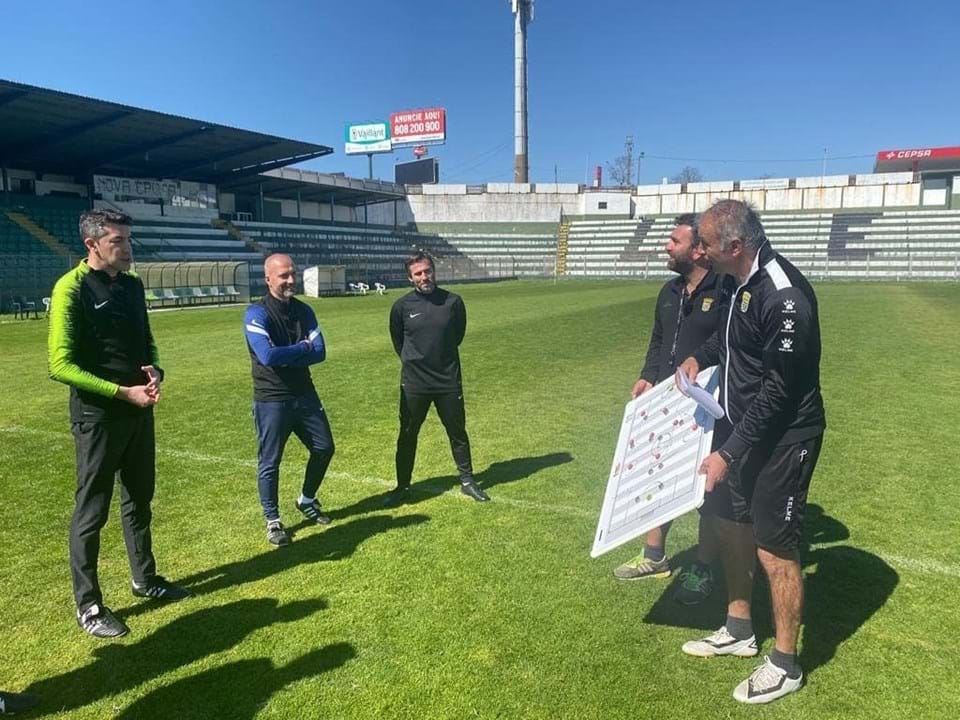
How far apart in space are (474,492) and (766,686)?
2.94 m

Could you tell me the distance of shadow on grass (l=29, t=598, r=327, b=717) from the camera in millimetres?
3146

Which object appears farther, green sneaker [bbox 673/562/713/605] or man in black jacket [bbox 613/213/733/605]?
man in black jacket [bbox 613/213/733/605]

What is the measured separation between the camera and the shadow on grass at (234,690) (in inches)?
118

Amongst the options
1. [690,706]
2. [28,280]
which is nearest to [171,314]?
[28,280]

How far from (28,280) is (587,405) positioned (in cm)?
2462

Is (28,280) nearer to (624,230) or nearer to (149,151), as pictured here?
(149,151)

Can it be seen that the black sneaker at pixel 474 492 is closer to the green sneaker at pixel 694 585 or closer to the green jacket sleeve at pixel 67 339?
the green sneaker at pixel 694 585

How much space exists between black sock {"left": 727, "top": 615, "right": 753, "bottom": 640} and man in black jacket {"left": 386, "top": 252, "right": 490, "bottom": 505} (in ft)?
8.11

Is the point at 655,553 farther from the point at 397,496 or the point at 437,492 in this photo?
the point at 397,496

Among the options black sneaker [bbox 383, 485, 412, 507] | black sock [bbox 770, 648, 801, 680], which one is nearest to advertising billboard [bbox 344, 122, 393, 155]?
black sneaker [bbox 383, 485, 412, 507]

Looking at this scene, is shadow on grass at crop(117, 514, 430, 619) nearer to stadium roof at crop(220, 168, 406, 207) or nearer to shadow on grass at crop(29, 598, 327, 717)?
shadow on grass at crop(29, 598, 327, 717)

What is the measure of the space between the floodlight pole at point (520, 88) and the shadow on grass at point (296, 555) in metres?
66.2

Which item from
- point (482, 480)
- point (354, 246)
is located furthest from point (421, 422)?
point (354, 246)

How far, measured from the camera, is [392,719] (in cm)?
294
